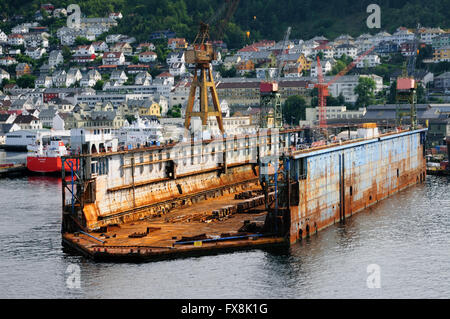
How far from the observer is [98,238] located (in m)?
55.9

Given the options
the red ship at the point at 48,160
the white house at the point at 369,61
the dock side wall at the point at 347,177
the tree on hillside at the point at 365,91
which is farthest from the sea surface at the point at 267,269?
the white house at the point at 369,61

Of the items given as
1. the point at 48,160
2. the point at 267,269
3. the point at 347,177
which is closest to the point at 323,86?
the point at 48,160

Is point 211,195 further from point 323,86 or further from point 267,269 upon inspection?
point 323,86

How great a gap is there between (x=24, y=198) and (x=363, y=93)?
91.6 m

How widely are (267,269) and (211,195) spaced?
25146mm

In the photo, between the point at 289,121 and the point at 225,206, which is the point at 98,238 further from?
the point at 289,121

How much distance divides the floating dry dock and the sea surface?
4.86 ft

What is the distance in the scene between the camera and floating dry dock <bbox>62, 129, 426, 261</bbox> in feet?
182

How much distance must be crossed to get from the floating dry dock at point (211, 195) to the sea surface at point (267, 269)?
1.48 m

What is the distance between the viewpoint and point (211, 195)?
75.1 meters

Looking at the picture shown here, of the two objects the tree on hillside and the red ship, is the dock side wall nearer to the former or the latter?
the red ship

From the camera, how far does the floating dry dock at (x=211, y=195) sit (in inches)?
2183

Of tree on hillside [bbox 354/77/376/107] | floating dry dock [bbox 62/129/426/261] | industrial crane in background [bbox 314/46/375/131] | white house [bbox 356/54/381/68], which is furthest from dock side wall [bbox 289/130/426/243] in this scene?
white house [bbox 356/54/381/68]
